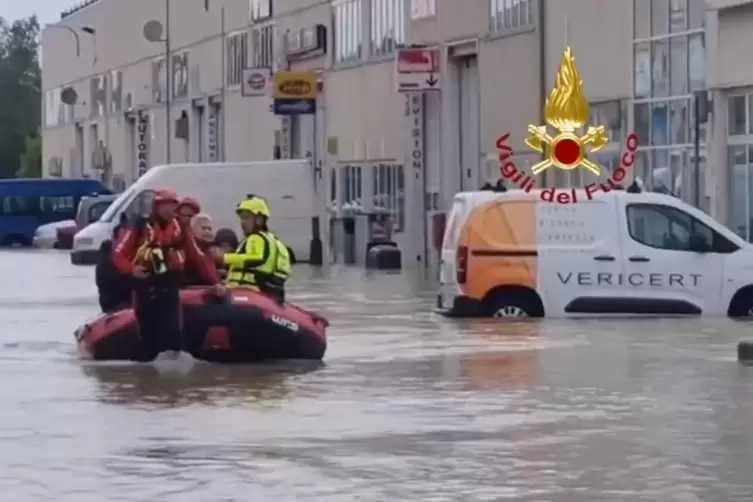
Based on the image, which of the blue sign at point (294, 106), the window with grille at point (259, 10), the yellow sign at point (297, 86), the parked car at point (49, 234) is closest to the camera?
the blue sign at point (294, 106)

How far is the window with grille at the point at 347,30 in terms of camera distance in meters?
60.1

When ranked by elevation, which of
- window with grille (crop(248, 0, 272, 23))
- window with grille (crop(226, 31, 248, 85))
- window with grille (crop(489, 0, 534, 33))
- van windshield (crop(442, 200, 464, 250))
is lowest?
van windshield (crop(442, 200, 464, 250))

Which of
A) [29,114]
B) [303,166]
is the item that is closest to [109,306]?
[303,166]

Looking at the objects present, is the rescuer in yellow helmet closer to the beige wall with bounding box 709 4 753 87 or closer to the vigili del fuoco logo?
the beige wall with bounding box 709 4 753 87

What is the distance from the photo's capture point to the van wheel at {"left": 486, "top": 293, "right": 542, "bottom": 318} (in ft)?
84.8

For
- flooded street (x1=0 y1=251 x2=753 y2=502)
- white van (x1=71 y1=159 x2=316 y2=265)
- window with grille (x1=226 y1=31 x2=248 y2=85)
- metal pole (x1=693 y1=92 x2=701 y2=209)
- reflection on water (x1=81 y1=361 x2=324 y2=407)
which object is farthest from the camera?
window with grille (x1=226 y1=31 x2=248 y2=85)

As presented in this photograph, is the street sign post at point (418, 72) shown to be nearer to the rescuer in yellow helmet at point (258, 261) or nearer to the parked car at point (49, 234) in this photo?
the parked car at point (49, 234)

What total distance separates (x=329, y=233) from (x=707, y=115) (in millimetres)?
24386

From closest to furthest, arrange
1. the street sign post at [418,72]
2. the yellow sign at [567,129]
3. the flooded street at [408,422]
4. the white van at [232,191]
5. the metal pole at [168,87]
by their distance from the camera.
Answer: the flooded street at [408,422] < the yellow sign at [567,129] < the white van at [232,191] < the street sign post at [418,72] < the metal pole at [168,87]

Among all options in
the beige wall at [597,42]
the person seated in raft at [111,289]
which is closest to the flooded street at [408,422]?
the person seated in raft at [111,289]

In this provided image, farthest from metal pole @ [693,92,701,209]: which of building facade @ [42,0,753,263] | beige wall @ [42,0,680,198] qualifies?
beige wall @ [42,0,680,198]

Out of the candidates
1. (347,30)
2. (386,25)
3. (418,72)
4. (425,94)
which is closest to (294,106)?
(347,30)

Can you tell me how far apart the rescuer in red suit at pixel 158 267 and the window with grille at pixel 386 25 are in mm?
36286

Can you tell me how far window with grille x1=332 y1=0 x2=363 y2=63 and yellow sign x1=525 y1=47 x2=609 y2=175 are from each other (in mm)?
15790
